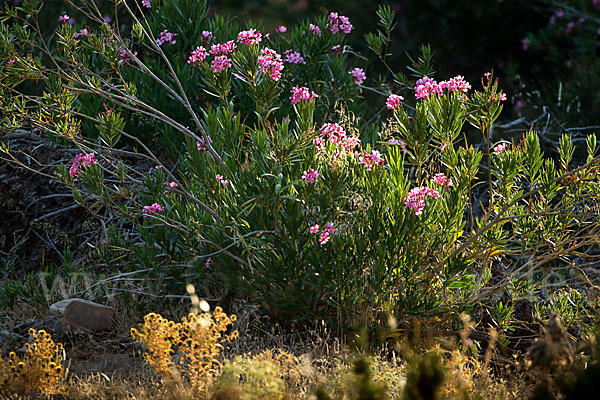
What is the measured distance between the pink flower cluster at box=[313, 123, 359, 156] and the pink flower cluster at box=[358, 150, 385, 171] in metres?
0.08

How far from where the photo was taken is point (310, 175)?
352 centimetres

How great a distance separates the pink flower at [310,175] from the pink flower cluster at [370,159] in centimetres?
33

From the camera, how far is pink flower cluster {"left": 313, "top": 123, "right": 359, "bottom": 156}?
3693 mm

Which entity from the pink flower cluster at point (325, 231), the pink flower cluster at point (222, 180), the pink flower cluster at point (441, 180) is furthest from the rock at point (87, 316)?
the pink flower cluster at point (441, 180)

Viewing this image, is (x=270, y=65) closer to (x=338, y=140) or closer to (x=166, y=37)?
(x=338, y=140)

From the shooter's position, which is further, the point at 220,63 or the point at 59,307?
the point at 59,307

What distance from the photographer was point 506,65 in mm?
9305

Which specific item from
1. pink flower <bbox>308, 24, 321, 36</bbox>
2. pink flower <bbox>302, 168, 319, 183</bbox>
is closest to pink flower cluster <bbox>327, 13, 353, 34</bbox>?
pink flower <bbox>308, 24, 321, 36</bbox>

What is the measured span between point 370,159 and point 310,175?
0.38m

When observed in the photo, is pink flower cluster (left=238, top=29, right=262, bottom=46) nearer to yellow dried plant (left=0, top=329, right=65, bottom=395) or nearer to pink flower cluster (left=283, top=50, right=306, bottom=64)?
pink flower cluster (left=283, top=50, right=306, bottom=64)

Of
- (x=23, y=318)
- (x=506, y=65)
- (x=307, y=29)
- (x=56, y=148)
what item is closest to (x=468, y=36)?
(x=506, y=65)

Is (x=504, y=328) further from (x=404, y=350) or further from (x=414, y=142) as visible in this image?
(x=414, y=142)

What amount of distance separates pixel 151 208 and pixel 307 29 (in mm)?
2602

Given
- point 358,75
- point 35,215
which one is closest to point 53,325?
point 35,215
